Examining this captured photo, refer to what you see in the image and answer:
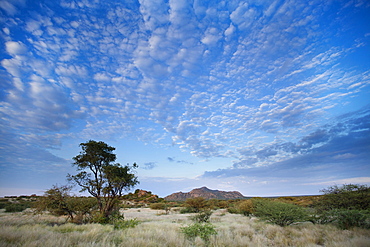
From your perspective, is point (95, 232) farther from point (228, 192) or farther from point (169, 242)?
point (228, 192)

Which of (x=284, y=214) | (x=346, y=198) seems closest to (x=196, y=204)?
(x=284, y=214)

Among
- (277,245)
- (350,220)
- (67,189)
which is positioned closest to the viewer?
(277,245)

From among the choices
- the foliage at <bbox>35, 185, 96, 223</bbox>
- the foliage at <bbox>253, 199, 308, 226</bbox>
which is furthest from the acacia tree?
the foliage at <bbox>253, 199, 308, 226</bbox>

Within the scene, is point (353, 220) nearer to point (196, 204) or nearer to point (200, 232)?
point (200, 232)

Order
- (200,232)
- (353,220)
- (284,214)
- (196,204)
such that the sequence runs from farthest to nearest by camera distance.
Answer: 1. (196,204)
2. (284,214)
3. (353,220)
4. (200,232)

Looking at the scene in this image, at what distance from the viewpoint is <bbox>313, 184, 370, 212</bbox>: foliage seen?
42.4 ft

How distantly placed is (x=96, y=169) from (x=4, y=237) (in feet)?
28.3

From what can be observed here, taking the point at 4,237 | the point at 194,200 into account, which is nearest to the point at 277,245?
the point at 4,237

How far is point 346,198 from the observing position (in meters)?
13.5

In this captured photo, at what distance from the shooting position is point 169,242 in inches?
266

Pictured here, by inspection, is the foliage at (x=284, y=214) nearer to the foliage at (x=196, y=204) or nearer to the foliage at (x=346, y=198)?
the foliage at (x=346, y=198)

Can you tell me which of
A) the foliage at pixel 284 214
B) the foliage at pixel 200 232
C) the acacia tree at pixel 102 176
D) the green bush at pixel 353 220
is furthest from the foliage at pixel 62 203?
the green bush at pixel 353 220

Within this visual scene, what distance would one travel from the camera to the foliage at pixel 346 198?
1291cm

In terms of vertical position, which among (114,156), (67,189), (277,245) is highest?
(114,156)
